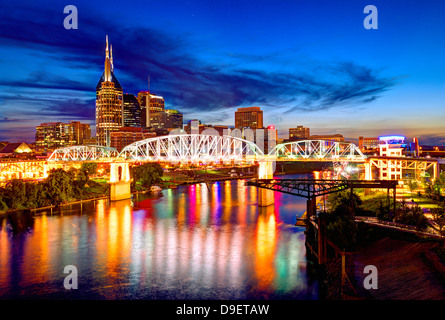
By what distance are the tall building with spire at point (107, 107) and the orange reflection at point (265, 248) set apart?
143003 millimetres

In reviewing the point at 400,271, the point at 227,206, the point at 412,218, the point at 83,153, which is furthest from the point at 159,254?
the point at 83,153

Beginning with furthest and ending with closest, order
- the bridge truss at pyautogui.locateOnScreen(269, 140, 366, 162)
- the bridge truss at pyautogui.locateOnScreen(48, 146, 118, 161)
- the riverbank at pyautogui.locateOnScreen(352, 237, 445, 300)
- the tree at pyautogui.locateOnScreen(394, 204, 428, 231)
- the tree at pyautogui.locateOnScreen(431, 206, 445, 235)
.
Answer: the bridge truss at pyautogui.locateOnScreen(48, 146, 118, 161) < the bridge truss at pyautogui.locateOnScreen(269, 140, 366, 162) < the tree at pyautogui.locateOnScreen(394, 204, 428, 231) < the tree at pyautogui.locateOnScreen(431, 206, 445, 235) < the riverbank at pyautogui.locateOnScreen(352, 237, 445, 300)

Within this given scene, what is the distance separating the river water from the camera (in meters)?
19.9

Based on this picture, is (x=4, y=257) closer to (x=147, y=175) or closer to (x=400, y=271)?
(x=400, y=271)

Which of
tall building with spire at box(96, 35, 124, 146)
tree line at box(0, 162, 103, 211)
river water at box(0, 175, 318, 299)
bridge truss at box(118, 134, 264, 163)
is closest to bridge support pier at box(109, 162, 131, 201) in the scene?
bridge truss at box(118, 134, 264, 163)

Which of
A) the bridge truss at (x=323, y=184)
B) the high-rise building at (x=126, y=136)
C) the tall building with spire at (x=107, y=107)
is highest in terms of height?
the tall building with spire at (x=107, y=107)

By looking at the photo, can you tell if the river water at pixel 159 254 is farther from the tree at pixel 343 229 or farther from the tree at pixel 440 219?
the tree at pixel 440 219

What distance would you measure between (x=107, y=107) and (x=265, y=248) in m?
159

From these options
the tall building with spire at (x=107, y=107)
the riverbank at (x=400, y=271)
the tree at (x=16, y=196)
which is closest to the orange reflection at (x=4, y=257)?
the tree at (x=16, y=196)

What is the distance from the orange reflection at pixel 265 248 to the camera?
21.5 metres

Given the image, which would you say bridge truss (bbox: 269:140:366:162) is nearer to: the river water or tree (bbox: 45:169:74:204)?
the river water

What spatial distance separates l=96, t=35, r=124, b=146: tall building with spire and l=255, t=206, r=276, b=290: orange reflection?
14300 cm

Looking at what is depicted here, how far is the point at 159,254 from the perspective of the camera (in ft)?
87.4
